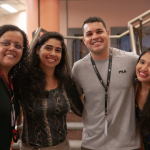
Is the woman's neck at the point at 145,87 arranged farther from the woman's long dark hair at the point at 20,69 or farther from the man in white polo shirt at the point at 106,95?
the woman's long dark hair at the point at 20,69

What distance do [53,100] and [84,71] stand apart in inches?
17.7

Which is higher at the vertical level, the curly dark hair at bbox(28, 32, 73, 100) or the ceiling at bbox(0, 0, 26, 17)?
the ceiling at bbox(0, 0, 26, 17)

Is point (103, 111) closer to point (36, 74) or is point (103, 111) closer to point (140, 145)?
point (140, 145)

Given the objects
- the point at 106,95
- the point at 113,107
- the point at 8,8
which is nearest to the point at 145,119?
the point at 113,107

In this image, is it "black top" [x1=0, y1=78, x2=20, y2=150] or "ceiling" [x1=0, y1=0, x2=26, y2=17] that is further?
"ceiling" [x1=0, y1=0, x2=26, y2=17]

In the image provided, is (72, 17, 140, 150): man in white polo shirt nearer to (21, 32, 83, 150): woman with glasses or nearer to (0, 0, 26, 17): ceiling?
(21, 32, 83, 150): woman with glasses

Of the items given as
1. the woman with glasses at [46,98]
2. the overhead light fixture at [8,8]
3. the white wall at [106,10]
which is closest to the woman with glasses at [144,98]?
the woman with glasses at [46,98]

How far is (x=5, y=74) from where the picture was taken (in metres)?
1.36

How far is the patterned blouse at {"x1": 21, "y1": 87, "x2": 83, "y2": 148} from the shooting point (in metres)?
1.38

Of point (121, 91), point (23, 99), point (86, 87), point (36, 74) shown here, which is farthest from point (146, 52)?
point (23, 99)

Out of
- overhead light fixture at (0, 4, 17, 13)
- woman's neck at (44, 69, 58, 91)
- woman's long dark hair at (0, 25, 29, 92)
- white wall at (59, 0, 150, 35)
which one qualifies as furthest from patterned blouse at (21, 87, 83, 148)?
overhead light fixture at (0, 4, 17, 13)

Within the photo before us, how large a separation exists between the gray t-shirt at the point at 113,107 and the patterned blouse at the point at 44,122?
29cm

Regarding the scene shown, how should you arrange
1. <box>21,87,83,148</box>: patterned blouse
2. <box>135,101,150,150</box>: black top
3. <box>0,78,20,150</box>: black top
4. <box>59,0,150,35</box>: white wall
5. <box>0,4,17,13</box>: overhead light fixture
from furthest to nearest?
<box>59,0,150,35</box>: white wall
<box>0,4,17,13</box>: overhead light fixture
<box>135,101,150,150</box>: black top
<box>21,87,83,148</box>: patterned blouse
<box>0,78,20,150</box>: black top

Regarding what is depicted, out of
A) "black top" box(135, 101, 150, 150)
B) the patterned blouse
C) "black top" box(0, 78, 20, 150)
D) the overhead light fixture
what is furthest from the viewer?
the overhead light fixture
